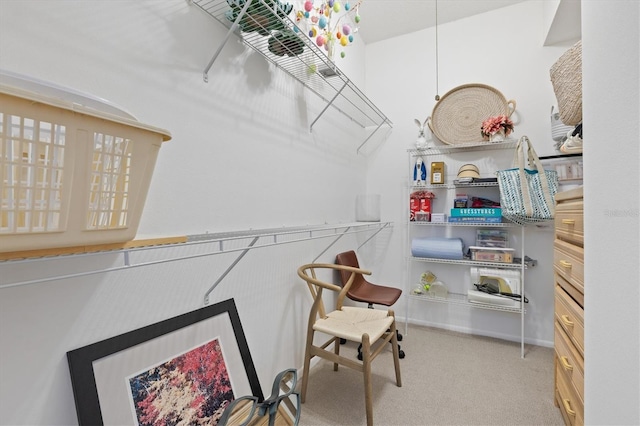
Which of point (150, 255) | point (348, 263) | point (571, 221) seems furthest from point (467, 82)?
point (150, 255)

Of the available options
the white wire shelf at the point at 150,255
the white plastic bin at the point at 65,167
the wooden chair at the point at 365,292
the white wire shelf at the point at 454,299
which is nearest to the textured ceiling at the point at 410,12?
the wooden chair at the point at 365,292

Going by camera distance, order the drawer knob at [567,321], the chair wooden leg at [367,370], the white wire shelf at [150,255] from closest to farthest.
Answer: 1. the white wire shelf at [150,255]
2. the drawer knob at [567,321]
3. the chair wooden leg at [367,370]

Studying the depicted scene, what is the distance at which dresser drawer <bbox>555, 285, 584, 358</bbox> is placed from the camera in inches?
46.5

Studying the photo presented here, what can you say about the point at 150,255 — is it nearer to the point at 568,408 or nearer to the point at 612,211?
the point at 612,211

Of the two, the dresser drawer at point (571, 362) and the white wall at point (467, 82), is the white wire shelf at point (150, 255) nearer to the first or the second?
the dresser drawer at point (571, 362)

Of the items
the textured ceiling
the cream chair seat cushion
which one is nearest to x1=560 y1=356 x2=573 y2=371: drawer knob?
the cream chair seat cushion

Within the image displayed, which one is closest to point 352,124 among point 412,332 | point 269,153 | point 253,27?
point 269,153

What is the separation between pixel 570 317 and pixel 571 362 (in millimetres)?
195

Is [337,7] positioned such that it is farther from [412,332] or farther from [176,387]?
[412,332]

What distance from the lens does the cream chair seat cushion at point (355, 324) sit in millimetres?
1616

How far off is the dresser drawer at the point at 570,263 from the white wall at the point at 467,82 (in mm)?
1149

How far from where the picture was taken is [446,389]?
188cm

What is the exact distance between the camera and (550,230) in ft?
8.16

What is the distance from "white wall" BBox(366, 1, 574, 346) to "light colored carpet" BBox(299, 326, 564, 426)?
376 mm
